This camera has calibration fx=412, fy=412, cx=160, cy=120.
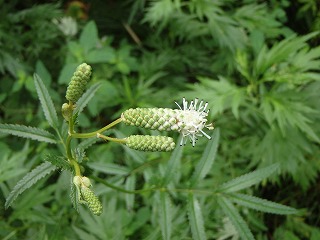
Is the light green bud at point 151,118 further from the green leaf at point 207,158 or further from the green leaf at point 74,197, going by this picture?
the green leaf at point 207,158

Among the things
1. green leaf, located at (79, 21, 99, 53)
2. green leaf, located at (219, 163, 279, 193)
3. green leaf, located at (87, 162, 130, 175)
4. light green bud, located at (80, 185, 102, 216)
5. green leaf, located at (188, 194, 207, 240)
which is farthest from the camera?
green leaf, located at (79, 21, 99, 53)

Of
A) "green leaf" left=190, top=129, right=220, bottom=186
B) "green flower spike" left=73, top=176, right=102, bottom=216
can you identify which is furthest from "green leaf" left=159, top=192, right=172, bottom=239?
"green flower spike" left=73, top=176, right=102, bottom=216

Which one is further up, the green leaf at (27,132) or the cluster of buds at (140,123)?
the cluster of buds at (140,123)

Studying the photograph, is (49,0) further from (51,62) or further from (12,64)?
(12,64)

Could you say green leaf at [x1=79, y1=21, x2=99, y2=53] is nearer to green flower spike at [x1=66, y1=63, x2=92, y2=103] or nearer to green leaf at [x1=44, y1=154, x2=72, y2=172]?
green leaf at [x1=44, y1=154, x2=72, y2=172]

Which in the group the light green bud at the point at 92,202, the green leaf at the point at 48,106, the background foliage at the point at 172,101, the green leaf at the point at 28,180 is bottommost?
the background foliage at the point at 172,101

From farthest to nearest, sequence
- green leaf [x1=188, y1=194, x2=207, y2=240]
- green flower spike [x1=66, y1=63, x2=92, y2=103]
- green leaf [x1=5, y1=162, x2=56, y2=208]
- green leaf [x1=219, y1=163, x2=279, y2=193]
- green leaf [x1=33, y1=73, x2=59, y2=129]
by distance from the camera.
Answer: green leaf [x1=219, y1=163, x2=279, y2=193]
green leaf [x1=188, y1=194, x2=207, y2=240]
green leaf [x1=33, y1=73, x2=59, y2=129]
green leaf [x1=5, y1=162, x2=56, y2=208]
green flower spike [x1=66, y1=63, x2=92, y2=103]

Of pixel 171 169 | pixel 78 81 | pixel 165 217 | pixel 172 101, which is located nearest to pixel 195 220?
pixel 165 217

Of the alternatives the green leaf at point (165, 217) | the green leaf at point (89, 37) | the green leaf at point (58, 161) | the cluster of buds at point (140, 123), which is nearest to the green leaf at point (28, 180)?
the green leaf at point (58, 161)
